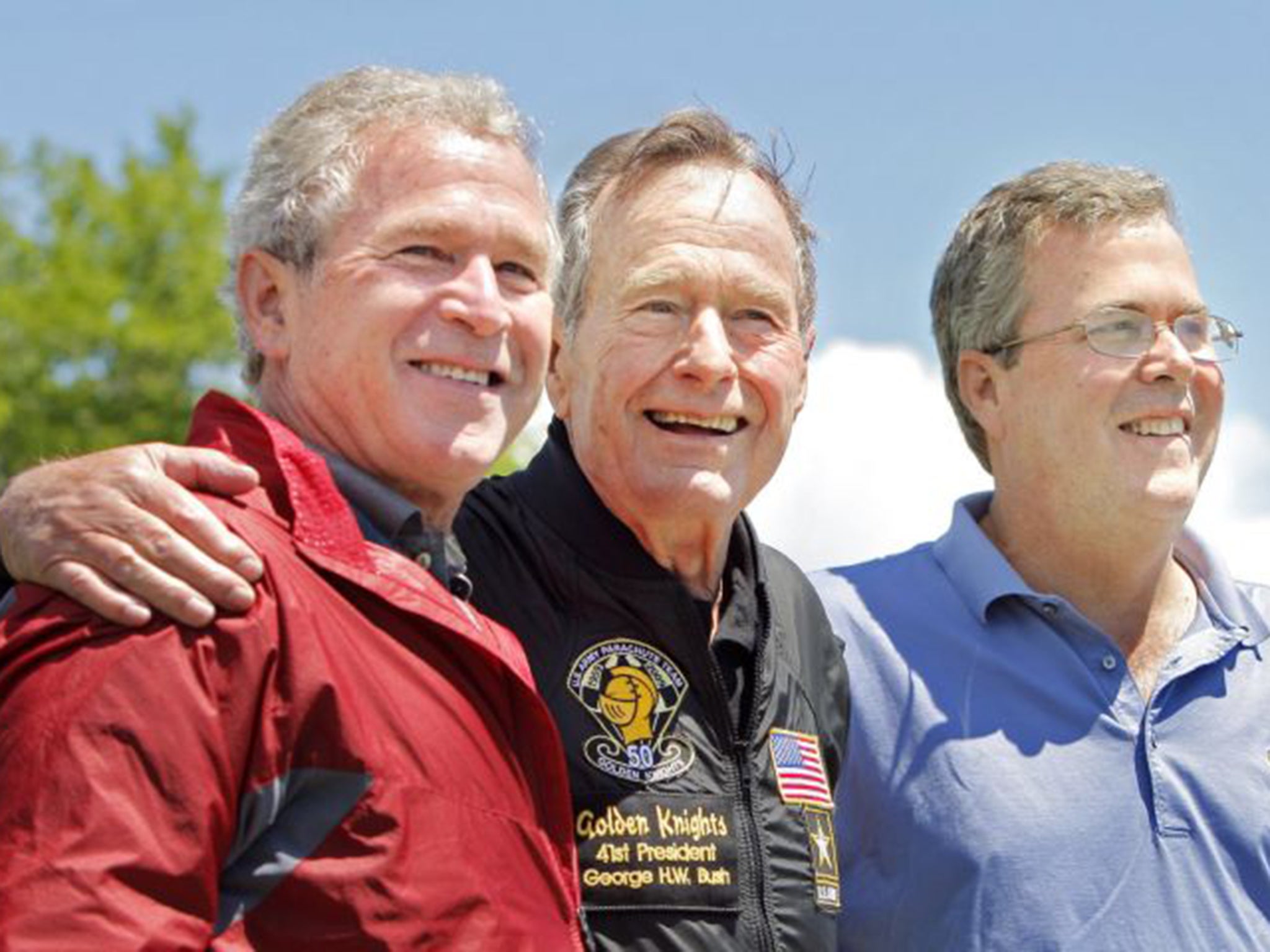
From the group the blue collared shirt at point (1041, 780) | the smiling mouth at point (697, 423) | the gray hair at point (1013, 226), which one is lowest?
the blue collared shirt at point (1041, 780)

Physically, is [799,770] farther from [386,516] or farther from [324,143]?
[324,143]

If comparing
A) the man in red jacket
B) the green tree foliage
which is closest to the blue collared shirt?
the man in red jacket

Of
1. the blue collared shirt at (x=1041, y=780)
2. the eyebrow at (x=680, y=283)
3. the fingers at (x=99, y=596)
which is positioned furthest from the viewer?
the blue collared shirt at (x=1041, y=780)

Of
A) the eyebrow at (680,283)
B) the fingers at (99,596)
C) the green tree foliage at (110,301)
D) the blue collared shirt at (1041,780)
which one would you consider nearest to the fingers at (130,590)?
the fingers at (99,596)

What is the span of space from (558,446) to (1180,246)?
1.78 meters

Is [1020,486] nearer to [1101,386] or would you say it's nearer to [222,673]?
[1101,386]

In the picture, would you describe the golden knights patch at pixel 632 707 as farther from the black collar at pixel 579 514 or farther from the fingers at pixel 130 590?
the fingers at pixel 130 590

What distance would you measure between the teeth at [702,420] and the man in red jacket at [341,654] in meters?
0.81

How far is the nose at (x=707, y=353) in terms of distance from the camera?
13.3 feet

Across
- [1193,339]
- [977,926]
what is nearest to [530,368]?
[977,926]

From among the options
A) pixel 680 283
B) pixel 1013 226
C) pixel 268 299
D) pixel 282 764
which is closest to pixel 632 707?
pixel 680 283

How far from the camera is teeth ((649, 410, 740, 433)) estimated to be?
13.4 ft

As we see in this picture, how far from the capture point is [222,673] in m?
2.51

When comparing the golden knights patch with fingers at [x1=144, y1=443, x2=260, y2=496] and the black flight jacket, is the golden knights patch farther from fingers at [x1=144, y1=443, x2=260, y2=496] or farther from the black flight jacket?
fingers at [x1=144, y1=443, x2=260, y2=496]
